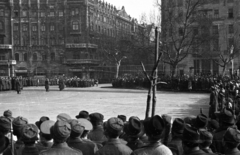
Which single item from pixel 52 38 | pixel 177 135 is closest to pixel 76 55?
pixel 52 38

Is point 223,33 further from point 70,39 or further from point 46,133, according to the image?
point 46,133

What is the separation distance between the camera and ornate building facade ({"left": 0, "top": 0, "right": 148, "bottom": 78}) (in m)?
78.4

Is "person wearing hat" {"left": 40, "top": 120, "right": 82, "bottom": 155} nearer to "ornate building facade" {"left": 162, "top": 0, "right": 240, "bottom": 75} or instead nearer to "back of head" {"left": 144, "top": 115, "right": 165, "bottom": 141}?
"back of head" {"left": 144, "top": 115, "right": 165, "bottom": 141}

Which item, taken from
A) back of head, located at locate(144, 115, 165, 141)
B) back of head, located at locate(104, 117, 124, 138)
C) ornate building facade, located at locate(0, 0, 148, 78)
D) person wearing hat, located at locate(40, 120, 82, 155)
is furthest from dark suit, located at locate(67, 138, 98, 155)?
ornate building facade, located at locate(0, 0, 148, 78)

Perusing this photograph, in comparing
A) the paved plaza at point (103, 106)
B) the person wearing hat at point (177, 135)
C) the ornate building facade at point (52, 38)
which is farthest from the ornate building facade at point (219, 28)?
the person wearing hat at point (177, 135)

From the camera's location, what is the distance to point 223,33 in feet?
186

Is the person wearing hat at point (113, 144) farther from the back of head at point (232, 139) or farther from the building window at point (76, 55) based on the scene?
the building window at point (76, 55)

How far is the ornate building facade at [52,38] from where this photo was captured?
78.4m

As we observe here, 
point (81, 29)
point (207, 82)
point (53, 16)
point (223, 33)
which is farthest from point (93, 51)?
point (207, 82)

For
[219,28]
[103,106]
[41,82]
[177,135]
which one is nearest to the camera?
[177,135]

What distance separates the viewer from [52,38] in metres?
81.4

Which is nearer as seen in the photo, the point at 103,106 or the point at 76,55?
the point at 103,106

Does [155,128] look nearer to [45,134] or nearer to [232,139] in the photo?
[232,139]

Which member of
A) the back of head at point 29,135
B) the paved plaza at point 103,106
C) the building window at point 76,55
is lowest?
the paved plaza at point 103,106
